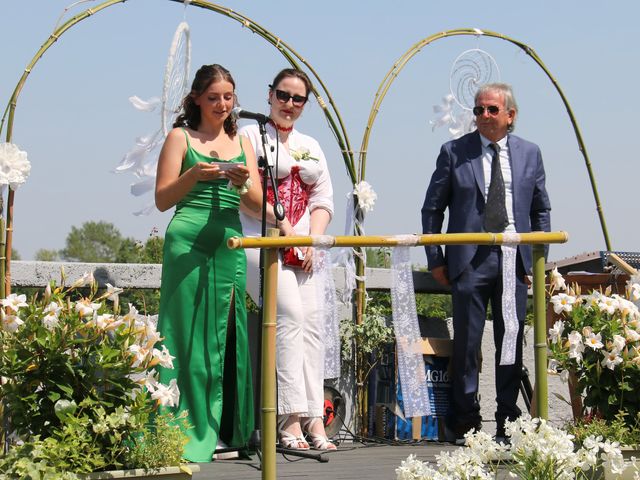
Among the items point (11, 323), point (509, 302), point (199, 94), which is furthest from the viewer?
point (199, 94)

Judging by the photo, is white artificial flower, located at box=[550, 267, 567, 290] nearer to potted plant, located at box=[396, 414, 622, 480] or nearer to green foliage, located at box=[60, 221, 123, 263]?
potted plant, located at box=[396, 414, 622, 480]

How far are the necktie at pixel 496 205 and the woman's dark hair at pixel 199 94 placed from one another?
1.50 meters

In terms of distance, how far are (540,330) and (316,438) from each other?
169 cm

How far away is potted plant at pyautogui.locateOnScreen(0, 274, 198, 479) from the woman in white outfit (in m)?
1.42

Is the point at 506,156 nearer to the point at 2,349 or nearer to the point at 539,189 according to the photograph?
the point at 539,189

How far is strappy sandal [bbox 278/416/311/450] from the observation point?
5.64 m

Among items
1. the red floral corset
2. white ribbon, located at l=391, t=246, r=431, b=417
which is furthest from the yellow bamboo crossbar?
the red floral corset

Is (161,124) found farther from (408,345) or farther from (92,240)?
(92,240)

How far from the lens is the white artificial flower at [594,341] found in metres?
5.14

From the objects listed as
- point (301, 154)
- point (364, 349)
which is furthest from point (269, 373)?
point (364, 349)

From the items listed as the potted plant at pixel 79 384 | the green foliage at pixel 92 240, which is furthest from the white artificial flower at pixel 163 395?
the green foliage at pixel 92 240

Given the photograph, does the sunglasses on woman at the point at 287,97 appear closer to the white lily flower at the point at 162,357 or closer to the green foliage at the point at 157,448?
the white lily flower at the point at 162,357

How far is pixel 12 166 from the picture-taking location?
5426 mm

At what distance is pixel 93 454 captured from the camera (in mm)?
4125
